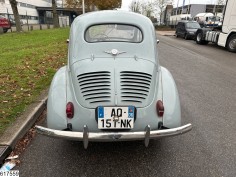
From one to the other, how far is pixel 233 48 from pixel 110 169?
13.3 metres

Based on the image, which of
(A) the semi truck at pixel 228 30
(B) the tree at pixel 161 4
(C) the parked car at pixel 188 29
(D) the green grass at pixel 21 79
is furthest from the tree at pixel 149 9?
(D) the green grass at pixel 21 79

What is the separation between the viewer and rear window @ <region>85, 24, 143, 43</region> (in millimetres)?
3744

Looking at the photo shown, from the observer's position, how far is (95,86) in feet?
9.57

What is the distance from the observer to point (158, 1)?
60.1m

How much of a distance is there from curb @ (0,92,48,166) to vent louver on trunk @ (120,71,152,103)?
1.71 meters

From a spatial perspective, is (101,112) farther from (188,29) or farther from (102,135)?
(188,29)

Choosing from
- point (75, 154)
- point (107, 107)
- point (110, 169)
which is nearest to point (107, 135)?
point (107, 107)

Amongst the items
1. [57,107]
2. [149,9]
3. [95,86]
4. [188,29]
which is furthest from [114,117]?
[149,9]

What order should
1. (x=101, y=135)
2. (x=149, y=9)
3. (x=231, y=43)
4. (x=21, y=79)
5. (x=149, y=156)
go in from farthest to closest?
(x=149, y=9) → (x=231, y=43) → (x=21, y=79) → (x=149, y=156) → (x=101, y=135)

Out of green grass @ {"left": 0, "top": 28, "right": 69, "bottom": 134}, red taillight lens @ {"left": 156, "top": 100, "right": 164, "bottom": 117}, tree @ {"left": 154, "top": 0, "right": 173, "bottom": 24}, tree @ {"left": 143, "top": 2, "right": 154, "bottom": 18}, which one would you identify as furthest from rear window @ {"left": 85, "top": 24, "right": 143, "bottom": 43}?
tree @ {"left": 143, "top": 2, "right": 154, "bottom": 18}

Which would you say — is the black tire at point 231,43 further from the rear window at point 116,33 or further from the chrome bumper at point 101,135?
the chrome bumper at point 101,135

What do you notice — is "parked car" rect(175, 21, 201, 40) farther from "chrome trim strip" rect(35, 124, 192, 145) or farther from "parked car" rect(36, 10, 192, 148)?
"chrome trim strip" rect(35, 124, 192, 145)

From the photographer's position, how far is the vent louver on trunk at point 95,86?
111 inches

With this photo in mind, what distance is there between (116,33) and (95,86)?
4.24 ft
